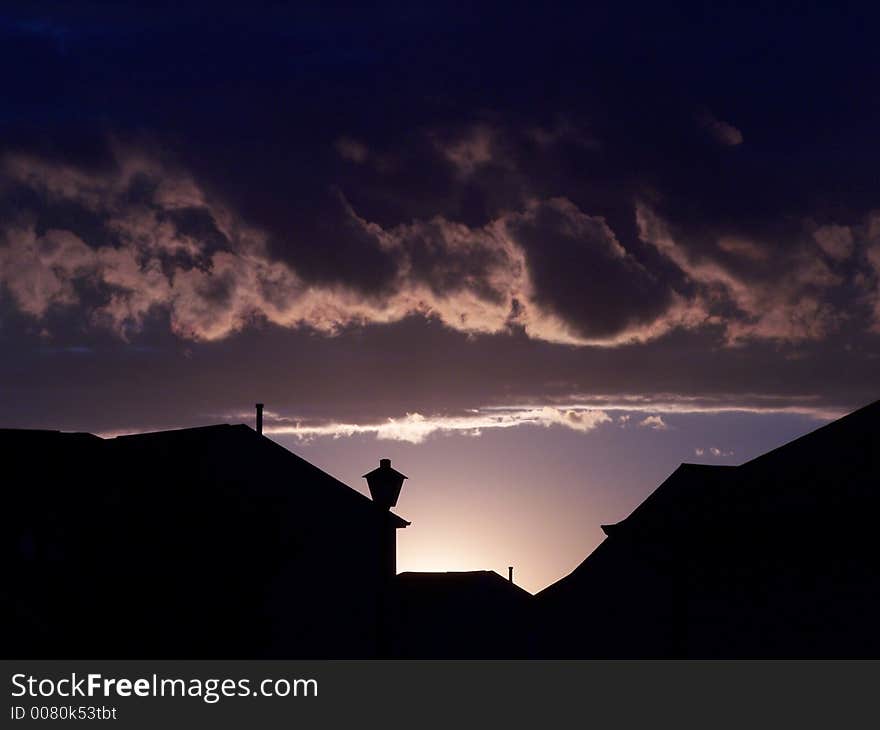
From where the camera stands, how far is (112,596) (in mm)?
24000

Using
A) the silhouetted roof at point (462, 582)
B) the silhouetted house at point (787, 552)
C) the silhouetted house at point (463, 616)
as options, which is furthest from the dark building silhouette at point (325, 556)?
the silhouetted roof at point (462, 582)

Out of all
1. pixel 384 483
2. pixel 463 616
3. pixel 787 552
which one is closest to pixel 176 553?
pixel 384 483

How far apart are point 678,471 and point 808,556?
46.2 feet

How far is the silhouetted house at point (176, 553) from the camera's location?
2352cm

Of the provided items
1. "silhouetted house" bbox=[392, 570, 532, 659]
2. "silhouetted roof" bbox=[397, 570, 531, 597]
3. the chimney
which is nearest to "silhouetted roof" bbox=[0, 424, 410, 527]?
Result: the chimney

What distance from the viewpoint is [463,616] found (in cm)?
5194

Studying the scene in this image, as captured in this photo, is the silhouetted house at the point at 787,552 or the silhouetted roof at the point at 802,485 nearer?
the silhouetted house at the point at 787,552

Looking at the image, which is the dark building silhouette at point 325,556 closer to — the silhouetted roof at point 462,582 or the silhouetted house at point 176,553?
the silhouetted house at point 176,553

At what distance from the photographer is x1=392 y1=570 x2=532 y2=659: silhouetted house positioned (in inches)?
1987

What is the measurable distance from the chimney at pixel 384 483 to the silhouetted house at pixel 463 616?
99.9 ft

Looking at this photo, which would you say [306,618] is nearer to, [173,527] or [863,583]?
[173,527]

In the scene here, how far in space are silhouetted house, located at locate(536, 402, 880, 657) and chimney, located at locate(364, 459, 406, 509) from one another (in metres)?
4.87

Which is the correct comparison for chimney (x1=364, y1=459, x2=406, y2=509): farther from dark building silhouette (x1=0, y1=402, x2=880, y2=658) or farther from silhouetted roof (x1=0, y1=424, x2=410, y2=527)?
silhouetted roof (x1=0, y1=424, x2=410, y2=527)

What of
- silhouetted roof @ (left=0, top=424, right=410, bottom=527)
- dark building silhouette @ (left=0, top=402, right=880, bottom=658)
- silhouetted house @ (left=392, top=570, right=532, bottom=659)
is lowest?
silhouetted house @ (left=392, top=570, right=532, bottom=659)
